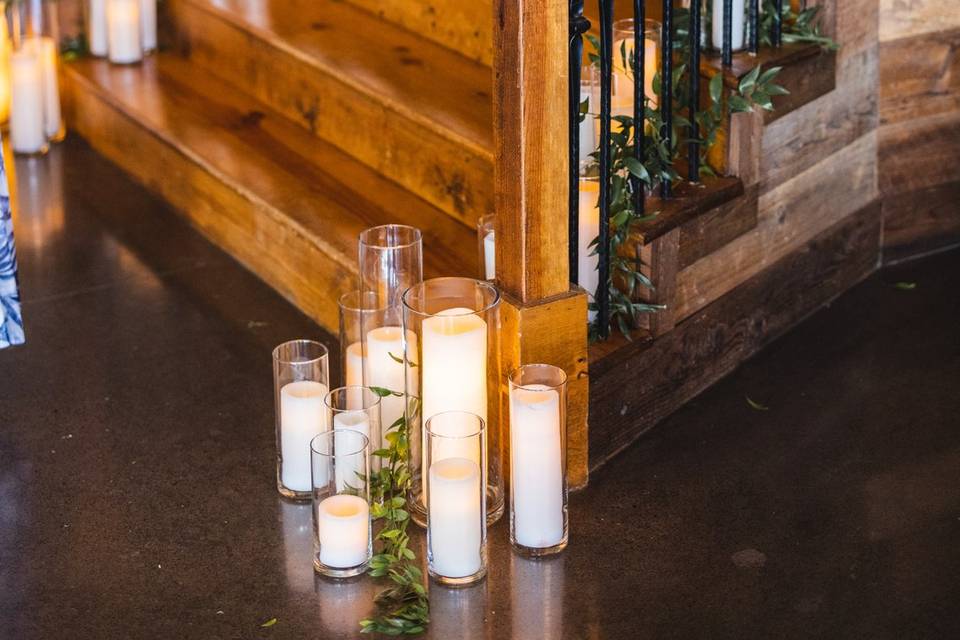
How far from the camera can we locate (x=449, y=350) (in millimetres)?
2320

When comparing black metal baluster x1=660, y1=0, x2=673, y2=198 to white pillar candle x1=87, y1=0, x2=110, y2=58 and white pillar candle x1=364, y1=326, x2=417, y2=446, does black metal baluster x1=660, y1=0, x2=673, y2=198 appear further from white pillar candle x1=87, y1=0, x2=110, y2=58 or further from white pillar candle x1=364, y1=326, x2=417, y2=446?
white pillar candle x1=87, y1=0, x2=110, y2=58

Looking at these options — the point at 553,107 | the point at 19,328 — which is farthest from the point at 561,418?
the point at 19,328

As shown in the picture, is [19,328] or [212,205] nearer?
[19,328]

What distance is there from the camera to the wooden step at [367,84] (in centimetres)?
315

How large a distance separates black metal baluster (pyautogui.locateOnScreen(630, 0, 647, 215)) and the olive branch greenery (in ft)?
1.97

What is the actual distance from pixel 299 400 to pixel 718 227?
3.06 ft

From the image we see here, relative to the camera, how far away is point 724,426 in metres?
2.79

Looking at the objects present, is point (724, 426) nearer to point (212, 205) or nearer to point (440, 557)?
point (440, 557)

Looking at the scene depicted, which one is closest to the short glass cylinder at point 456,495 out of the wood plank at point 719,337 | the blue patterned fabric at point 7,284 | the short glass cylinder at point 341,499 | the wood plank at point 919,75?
the short glass cylinder at point 341,499

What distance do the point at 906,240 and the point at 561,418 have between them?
4.99ft

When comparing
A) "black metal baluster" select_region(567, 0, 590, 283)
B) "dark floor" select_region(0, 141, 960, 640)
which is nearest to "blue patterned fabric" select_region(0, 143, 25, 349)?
"dark floor" select_region(0, 141, 960, 640)

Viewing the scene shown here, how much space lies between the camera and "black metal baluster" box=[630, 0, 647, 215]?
8.30ft

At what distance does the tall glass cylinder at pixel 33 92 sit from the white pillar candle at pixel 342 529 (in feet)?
8.03

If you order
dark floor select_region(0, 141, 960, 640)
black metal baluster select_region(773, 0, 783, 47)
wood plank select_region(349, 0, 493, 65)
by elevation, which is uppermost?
black metal baluster select_region(773, 0, 783, 47)
